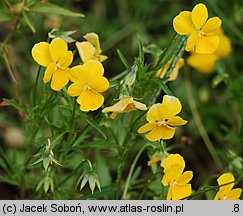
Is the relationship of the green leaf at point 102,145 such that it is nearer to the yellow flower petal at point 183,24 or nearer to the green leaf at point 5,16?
the yellow flower petal at point 183,24

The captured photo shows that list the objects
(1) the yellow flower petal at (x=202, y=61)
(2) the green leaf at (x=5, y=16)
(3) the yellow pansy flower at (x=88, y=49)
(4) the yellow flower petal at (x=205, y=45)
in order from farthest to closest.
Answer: (1) the yellow flower petal at (x=202, y=61), (2) the green leaf at (x=5, y=16), (3) the yellow pansy flower at (x=88, y=49), (4) the yellow flower petal at (x=205, y=45)

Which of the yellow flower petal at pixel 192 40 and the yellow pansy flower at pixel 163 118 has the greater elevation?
the yellow flower petal at pixel 192 40

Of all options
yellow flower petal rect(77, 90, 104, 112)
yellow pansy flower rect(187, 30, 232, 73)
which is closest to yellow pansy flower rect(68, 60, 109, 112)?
yellow flower petal rect(77, 90, 104, 112)

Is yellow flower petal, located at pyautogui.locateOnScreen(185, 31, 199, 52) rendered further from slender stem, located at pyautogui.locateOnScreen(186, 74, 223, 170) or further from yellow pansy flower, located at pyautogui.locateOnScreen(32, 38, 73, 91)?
slender stem, located at pyautogui.locateOnScreen(186, 74, 223, 170)

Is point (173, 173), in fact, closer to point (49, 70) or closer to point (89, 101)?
point (89, 101)

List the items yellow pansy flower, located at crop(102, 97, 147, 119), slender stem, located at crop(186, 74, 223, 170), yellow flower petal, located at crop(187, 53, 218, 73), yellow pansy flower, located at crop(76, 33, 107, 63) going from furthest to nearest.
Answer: yellow flower petal, located at crop(187, 53, 218, 73)
slender stem, located at crop(186, 74, 223, 170)
yellow pansy flower, located at crop(76, 33, 107, 63)
yellow pansy flower, located at crop(102, 97, 147, 119)

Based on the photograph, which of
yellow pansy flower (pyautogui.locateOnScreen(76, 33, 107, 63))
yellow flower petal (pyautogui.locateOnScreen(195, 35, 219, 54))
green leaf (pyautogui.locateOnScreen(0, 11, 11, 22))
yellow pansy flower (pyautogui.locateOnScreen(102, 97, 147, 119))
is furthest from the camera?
green leaf (pyautogui.locateOnScreen(0, 11, 11, 22))

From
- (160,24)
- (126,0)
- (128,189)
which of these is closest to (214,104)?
(160,24)

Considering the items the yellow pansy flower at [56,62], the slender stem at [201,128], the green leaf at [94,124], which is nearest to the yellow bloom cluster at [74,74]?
the yellow pansy flower at [56,62]
